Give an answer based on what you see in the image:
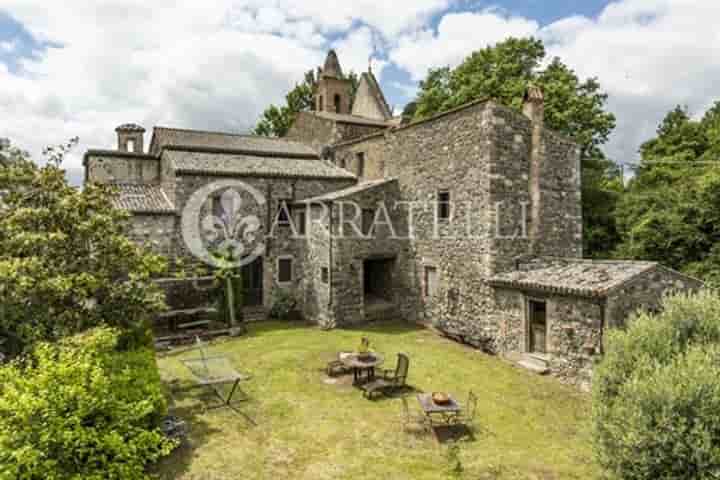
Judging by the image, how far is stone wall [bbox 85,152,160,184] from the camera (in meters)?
19.0

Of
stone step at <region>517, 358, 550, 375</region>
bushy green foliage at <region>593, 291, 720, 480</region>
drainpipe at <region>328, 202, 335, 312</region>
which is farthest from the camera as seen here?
drainpipe at <region>328, 202, 335, 312</region>

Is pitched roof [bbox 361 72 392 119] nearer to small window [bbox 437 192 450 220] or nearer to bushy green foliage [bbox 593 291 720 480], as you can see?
small window [bbox 437 192 450 220]

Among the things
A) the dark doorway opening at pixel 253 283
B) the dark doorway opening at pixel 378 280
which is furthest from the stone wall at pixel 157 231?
the dark doorway opening at pixel 378 280

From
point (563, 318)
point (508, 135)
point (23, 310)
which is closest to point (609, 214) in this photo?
point (508, 135)

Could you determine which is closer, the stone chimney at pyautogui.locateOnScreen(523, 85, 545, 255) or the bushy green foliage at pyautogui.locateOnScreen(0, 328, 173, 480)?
the bushy green foliage at pyautogui.locateOnScreen(0, 328, 173, 480)

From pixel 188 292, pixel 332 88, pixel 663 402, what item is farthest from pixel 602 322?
pixel 332 88

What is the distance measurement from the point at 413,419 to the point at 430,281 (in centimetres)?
815

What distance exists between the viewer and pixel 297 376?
1143cm

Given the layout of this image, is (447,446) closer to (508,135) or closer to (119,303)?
(119,303)

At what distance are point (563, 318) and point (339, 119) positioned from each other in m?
16.5

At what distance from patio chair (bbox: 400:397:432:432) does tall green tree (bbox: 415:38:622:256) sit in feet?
55.9

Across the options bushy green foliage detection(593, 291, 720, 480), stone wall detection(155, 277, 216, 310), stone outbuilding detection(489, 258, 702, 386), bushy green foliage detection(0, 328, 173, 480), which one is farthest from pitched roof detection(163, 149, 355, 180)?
bushy green foliage detection(593, 291, 720, 480)

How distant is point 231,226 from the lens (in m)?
18.5

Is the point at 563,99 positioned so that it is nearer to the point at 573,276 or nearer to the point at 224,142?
the point at 573,276
